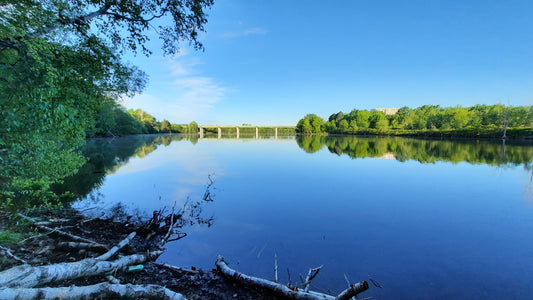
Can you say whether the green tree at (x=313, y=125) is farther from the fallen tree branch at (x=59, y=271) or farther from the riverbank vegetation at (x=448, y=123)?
the fallen tree branch at (x=59, y=271)

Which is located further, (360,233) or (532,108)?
(532,108)

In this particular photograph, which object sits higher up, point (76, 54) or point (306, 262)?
point (76, 54)

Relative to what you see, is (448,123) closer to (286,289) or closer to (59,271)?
(286,289)

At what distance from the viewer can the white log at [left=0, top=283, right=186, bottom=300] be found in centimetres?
270

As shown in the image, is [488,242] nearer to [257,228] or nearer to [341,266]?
[341,266]

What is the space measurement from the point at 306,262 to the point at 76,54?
885cm

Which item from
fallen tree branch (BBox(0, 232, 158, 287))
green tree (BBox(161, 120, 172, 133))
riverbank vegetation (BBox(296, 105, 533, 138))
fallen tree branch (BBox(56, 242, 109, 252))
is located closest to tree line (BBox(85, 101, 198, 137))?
green tree (BBox(161, 120, 172, 133))

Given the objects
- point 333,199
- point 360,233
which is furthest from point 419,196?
point 360,233

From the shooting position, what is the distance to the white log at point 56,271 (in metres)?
3.01

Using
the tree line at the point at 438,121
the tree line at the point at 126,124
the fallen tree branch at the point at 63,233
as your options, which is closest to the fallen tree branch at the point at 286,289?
the fallen tree branch at the point at 63,233

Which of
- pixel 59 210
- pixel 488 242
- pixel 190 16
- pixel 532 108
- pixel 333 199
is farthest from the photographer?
pixel 532 108

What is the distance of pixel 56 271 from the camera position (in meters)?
3.47

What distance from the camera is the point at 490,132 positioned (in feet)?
189

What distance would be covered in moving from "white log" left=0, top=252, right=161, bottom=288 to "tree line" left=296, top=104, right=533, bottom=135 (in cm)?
8156
